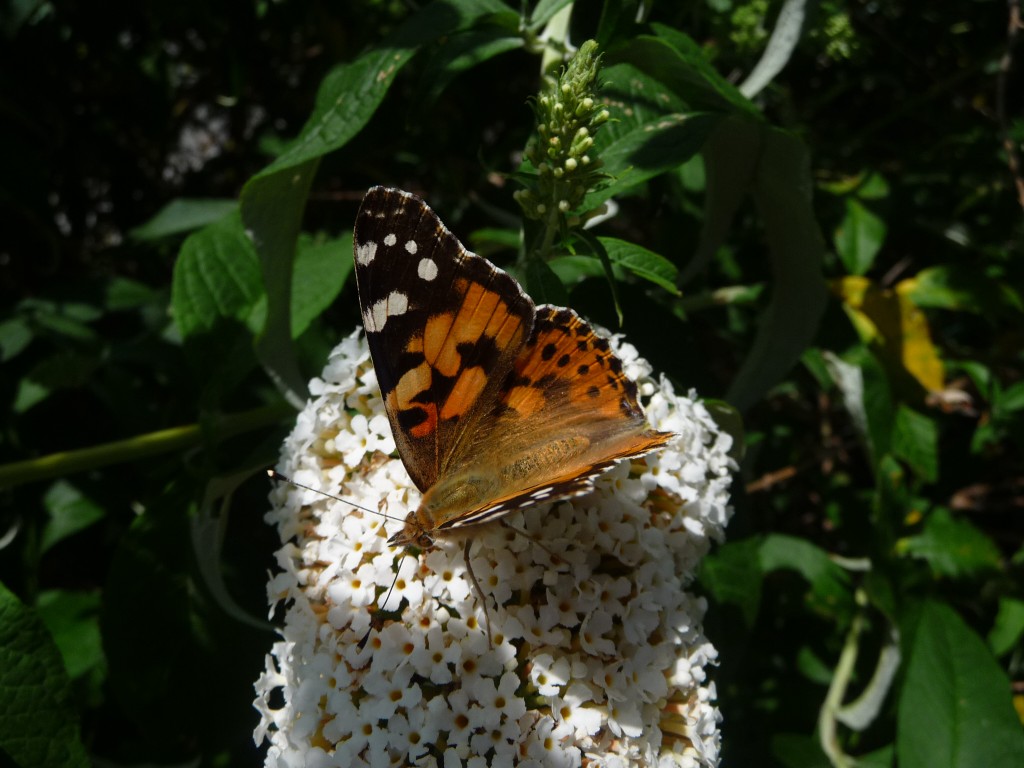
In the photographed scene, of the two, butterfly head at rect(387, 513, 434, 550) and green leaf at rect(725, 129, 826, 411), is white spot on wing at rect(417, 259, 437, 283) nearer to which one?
butterfly head at rect(387, 513, 434, 550)

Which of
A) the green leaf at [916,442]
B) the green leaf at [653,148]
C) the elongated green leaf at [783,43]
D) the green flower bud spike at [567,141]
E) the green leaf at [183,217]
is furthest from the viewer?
the green leaf at [183,217]

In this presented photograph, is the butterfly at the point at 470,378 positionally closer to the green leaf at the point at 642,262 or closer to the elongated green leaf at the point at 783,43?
the green leaf at the point at 642,262

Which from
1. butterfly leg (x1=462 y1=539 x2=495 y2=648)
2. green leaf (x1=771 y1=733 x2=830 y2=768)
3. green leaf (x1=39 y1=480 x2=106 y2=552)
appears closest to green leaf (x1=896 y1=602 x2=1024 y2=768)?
green leaf (x1=771 y1=733 x2=830 y2=768)

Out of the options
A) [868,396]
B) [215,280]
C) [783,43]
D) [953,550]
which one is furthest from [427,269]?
[953,550]

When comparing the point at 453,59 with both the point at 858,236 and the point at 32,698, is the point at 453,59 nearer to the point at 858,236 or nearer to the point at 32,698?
the point at 32,698

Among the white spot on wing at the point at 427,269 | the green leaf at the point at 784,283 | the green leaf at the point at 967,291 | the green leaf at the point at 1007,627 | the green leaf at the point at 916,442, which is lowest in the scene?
the green leaf at the point at 1007,627

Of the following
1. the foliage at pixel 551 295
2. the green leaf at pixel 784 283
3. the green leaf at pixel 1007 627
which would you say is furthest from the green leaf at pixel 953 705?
the green leaf at pixel 784 283

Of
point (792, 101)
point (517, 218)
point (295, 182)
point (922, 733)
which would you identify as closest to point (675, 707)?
point (922, 733)
